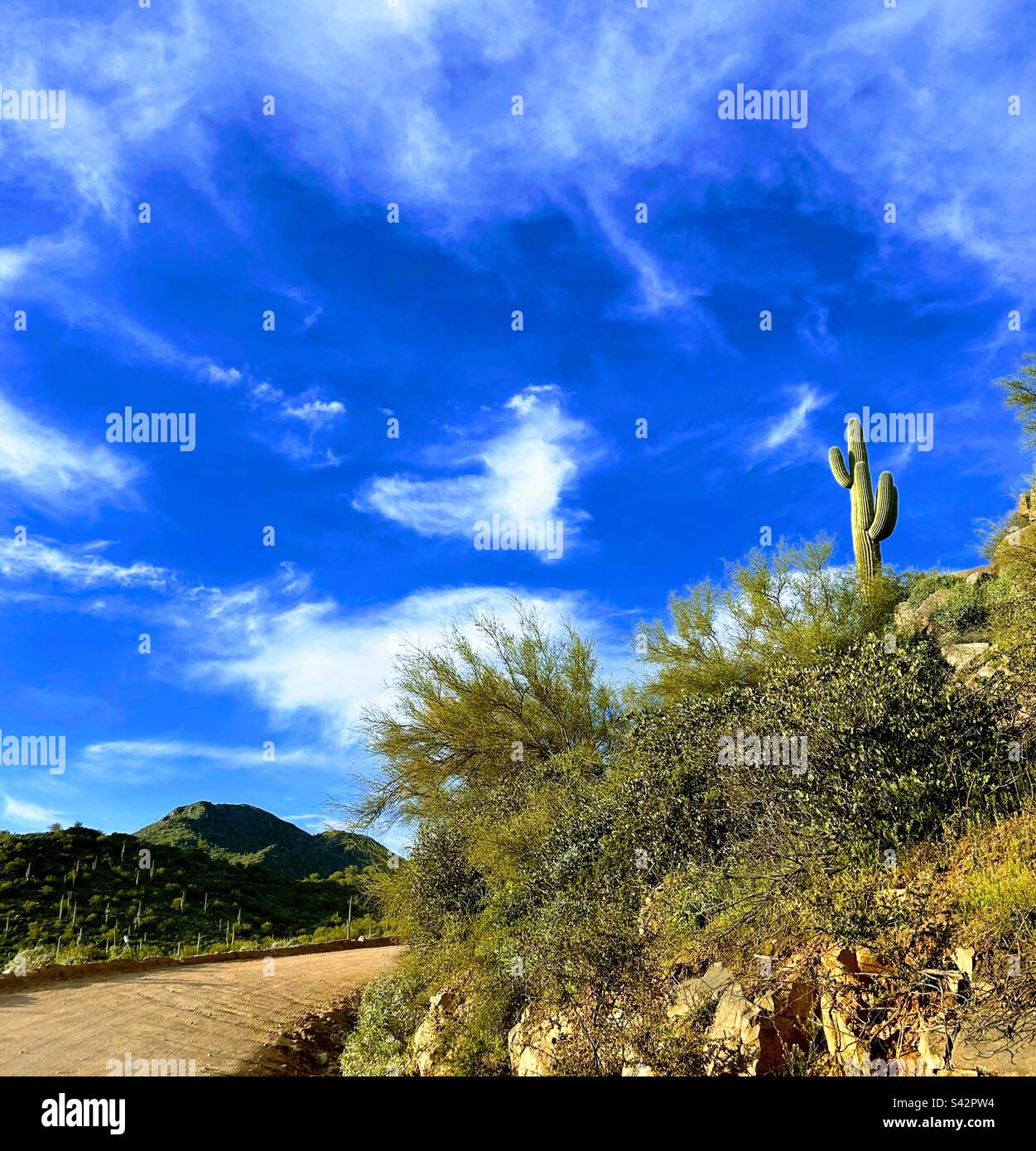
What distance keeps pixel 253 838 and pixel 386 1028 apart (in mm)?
38492

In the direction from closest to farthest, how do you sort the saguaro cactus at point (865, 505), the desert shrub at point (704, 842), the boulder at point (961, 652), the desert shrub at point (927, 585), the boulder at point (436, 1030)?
the desert shrub at point (704, 842) → the boulder at point (436, 1030) → the boulder at point (961, 652) → the saguaro cactus at point (865, 505) → the desert shrub at point (927, 585)

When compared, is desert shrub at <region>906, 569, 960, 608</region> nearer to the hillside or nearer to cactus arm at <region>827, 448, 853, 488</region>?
cactus arm at <region>827, 448, 853, 488</region>

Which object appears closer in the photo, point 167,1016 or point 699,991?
point 699,991

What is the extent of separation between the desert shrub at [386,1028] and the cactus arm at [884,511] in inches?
659

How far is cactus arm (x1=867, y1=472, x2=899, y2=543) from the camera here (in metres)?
22.2

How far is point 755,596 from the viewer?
671 inches

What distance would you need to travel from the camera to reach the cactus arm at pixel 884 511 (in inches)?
874

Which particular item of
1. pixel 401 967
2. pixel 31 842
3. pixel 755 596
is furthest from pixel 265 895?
pixel 755 596

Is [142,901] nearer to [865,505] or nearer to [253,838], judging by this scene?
[253,838]

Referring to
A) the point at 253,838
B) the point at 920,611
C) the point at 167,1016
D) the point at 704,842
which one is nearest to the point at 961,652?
the point at 920,611

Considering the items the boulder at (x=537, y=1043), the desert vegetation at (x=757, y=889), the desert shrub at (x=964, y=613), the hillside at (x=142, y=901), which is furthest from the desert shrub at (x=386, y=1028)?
the desert shrub at (x=964, y=613)

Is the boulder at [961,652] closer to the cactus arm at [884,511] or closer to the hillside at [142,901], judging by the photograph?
the cactus arm at [884,511]

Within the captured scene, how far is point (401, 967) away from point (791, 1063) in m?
10.6

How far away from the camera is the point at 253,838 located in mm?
47844
